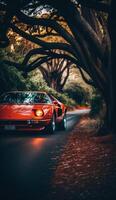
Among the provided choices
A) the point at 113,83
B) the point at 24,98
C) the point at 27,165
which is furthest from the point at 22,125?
the point at 27,165

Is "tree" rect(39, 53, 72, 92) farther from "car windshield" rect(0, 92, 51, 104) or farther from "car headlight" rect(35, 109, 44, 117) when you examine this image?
"car headlight" rect(35, 109, 44, 117)

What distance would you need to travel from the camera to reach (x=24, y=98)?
16250 millimetres

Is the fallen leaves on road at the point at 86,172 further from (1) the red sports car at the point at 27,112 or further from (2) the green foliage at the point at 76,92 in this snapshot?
(2) the green foliage at the point at 76,92

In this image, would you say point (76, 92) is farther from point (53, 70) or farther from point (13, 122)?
point (13, 122)

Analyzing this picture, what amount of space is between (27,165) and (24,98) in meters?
7.46

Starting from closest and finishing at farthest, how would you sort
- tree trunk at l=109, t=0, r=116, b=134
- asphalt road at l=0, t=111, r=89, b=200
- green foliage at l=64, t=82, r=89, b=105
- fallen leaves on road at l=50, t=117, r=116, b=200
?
fallen leaves on road at l=50, t=117, r=116, b=200 → asphalt road at l=0, t=111, r=89, b=200 → tree trunk at l=109, t=0, r=116, b=134 → green foliage at l=64, t=82, r=89, b=105

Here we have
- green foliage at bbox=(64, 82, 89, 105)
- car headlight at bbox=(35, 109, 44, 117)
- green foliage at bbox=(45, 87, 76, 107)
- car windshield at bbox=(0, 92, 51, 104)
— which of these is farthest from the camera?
green foliage at bbox=(64, 82, 89, 105)

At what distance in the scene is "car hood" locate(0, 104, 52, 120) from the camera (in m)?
14.9

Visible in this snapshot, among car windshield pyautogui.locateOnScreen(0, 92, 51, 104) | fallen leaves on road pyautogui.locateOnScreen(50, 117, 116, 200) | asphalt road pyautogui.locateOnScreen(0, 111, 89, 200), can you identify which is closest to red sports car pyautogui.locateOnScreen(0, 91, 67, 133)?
car windshield pyautogui.locateOnScreen(0, 92, 51, 104)

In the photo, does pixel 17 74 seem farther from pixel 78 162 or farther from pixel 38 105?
pixel 78 162

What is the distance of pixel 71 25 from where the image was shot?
48.3ft

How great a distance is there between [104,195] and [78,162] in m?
3.07

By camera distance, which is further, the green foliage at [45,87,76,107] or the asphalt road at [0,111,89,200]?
the green foliage at [45,87,76,107]

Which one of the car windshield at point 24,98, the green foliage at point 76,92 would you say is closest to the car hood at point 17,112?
the car windshield at point 24,98
